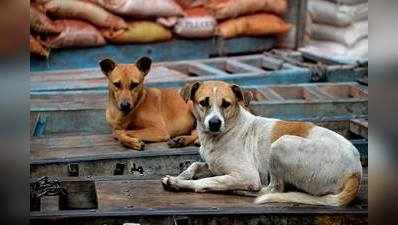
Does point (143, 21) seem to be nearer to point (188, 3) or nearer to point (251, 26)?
point (188, 3)

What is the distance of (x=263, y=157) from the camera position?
13.8 feet

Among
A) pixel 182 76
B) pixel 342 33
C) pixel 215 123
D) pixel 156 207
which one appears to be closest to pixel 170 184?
pixel 156 207

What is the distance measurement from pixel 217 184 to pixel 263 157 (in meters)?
0.26

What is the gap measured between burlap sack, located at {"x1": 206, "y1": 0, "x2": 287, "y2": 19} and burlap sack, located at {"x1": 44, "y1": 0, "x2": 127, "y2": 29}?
624mm

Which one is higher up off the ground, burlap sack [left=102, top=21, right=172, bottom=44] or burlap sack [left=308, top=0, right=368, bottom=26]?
burlap sack [left=308, top=0, right=368, bottom=26]

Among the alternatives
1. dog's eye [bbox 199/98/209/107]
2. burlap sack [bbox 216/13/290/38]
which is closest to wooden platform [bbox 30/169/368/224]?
dog's eye [bbox 199/98/209/107]

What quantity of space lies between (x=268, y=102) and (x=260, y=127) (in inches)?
30.2

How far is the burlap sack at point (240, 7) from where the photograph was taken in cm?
573

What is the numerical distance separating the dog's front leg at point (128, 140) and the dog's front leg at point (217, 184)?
0.44m

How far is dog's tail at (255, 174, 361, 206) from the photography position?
4.02m

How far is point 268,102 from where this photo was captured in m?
5.03

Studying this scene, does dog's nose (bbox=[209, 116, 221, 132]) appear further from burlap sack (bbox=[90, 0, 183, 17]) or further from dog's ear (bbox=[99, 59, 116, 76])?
burlap sack (bbox=[90, 0, 183, 17])

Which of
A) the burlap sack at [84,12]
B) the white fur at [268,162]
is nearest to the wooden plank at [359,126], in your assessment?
the white fur at [268,162]

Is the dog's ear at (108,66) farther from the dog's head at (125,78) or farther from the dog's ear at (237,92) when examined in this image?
the dog's ear at (237,92)
